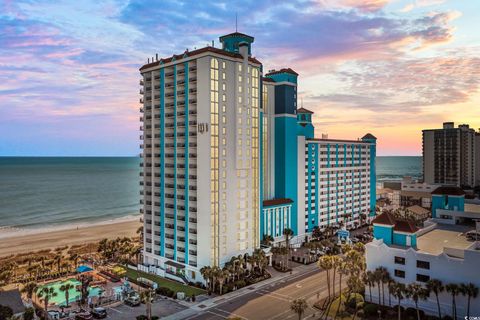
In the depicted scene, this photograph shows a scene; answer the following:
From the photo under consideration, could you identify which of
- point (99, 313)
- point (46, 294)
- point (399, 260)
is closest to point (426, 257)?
point (399, 260)

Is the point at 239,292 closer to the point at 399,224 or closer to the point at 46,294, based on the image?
the point at 399,224

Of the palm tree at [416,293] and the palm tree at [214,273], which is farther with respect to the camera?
the palm tree at [214,273]

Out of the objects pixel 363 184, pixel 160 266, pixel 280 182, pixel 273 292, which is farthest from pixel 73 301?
pixel 363 184

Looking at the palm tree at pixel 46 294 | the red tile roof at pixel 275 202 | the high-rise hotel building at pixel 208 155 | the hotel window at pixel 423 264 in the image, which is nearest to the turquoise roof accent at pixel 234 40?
the high-rise hotel building at pixel 208 155

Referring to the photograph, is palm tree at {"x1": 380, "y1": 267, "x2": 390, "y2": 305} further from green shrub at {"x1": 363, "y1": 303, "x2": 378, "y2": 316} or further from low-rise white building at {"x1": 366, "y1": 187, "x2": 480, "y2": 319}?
green shrub at {"x1": 363, "y1": 303, "x2": 378, "y2": 316}

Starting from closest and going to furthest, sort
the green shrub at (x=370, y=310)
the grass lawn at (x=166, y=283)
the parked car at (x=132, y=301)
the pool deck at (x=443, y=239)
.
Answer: the green shrub at (x=370, y=310) → the parked car at (x=132, y=301) → the pool deck at (x=443, y=239) → the grass lawn at (x=166, y=283)

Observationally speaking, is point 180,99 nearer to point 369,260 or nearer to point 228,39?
point 228,39

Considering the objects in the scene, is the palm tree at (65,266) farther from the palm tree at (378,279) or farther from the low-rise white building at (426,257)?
the palm tree at (378,279)
